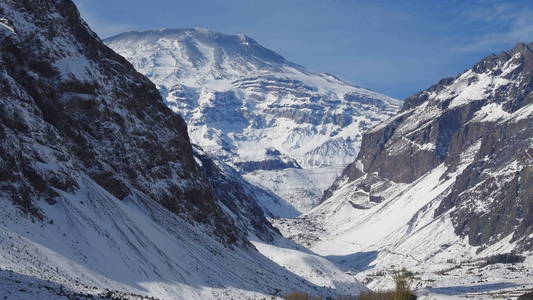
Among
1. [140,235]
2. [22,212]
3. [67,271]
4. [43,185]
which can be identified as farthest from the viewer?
[140,235]

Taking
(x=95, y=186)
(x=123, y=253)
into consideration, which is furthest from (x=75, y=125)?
(x=123, y=253)

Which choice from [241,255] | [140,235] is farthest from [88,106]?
[241,255]

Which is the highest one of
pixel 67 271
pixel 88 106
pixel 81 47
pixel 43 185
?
pixel 81 47

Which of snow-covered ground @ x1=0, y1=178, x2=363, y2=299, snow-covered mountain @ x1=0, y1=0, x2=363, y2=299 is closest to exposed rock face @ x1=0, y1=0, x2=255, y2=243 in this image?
snow-covered mountain @ x1=0, y1=0, x2=363, y2=299

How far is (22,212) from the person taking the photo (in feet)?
370

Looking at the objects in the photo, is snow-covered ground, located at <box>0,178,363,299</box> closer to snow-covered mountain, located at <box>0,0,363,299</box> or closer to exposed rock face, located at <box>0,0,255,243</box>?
snow-covered mountain, located at <box>0,0,363,299</box>

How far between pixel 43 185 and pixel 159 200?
46787 mm

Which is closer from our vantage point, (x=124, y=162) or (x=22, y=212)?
(x=22, y=212)

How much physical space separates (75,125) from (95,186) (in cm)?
1998

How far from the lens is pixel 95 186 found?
142m

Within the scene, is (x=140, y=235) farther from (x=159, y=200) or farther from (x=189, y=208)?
(x=189, y=208)

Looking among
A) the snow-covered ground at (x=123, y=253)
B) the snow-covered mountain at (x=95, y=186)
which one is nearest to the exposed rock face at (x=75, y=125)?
the snow-covered mountain at (x=95, y=186)

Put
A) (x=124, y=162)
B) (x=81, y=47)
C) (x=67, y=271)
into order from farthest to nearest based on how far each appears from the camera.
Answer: (x=81, y=47) → (x=124, y=162) → (x=67, y=271)

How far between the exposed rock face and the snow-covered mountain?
28 centimetres
